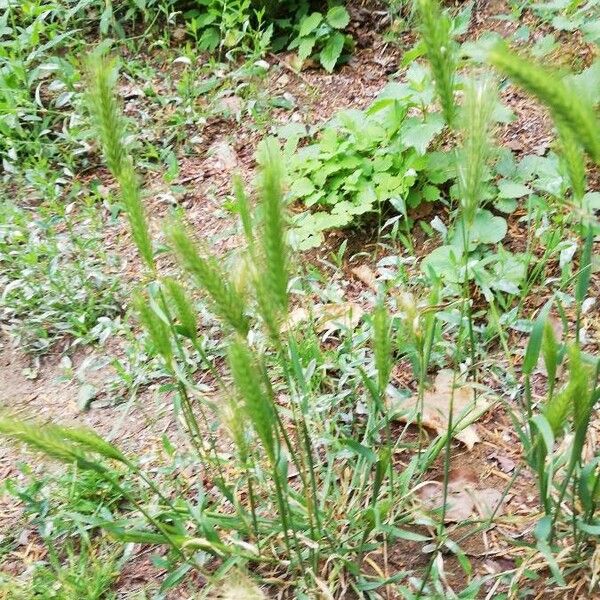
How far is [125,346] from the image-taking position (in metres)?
2.27

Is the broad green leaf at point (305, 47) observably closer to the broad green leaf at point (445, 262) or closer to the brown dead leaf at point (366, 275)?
the brown dead leaf at point (366, 275)

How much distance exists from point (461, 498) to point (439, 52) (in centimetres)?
101

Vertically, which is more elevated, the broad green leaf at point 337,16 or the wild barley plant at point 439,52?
the broad green leaf at point 337,16

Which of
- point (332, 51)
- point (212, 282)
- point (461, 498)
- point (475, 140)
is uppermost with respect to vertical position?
point (332, 51)

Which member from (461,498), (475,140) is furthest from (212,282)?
(461,498)

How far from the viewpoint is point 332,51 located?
311cm

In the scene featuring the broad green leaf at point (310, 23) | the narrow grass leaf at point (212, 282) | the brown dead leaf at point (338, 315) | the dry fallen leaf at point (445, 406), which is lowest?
the dry fallen leaf at point (445, 406)

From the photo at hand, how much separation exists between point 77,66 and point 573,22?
1.92m

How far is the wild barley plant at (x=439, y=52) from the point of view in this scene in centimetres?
120

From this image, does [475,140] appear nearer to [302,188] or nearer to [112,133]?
[112,133]

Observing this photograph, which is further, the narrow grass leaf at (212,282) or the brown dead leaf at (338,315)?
the brown dead leaf at (338,315)

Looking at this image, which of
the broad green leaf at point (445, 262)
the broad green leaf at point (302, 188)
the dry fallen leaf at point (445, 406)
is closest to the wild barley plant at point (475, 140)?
the dry fallen leaf at point (445, 406)

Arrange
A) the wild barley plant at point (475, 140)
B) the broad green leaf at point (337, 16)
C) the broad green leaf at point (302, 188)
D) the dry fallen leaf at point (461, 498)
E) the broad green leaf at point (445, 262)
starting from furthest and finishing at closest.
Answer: the broad green leaf at point (337, 16), the broad green leaf at point (302, 188), the broad green leaf at point (445, 262), the dry fallen leaf at point (461, 498), the wild barley plant at point (475, 140)

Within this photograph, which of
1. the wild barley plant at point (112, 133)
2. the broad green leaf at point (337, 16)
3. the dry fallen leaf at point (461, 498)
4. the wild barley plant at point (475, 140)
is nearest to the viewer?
the wild barley plant at point (475, 140)
